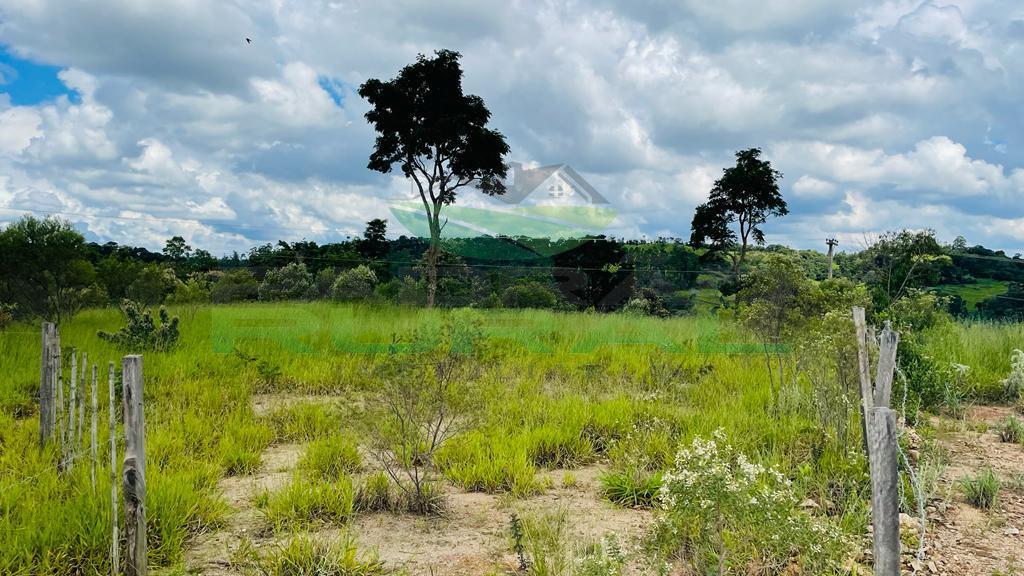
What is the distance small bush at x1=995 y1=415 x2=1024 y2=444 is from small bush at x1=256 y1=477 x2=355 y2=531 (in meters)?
7.39

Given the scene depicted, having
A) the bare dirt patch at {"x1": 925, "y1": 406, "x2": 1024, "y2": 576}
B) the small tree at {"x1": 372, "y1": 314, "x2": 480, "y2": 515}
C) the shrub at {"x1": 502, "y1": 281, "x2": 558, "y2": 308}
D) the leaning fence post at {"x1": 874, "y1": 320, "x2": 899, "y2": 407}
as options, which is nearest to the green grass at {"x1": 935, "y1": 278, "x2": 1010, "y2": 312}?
the shrub at {"x1": 502, "y1": 281, "x2": 558, "y2": 308}

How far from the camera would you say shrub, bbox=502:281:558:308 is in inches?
842

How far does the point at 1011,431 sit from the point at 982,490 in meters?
2.73

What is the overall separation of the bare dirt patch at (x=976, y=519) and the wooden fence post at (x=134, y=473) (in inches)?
190

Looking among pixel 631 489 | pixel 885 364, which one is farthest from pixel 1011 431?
pixel 631 489

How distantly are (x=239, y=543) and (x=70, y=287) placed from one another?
9487mm

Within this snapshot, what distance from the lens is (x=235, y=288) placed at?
18266 mm

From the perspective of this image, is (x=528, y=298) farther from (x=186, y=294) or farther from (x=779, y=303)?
(x=779, y=303)

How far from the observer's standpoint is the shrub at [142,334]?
10.1m

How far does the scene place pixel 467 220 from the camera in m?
19.7

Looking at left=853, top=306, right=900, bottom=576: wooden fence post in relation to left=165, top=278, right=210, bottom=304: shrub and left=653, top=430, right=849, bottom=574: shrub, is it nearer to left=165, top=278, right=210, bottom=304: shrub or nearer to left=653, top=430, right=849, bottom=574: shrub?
left=653, top=430, right=849, bottom=574: shrub

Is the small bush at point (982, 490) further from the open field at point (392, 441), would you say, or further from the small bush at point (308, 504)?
the small bush at point (308, 504)

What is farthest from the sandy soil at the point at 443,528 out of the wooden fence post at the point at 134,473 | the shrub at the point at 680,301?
the shrub at the point at 680,301

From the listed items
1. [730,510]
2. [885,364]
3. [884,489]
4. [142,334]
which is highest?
[885,364]
